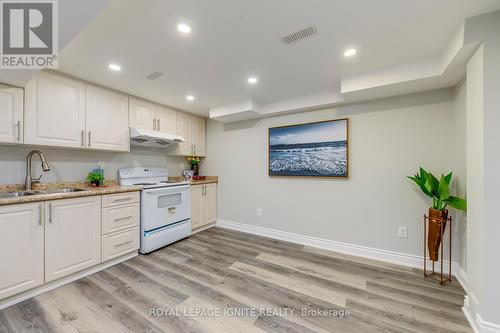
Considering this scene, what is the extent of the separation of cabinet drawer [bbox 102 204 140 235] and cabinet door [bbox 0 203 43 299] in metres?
0.55

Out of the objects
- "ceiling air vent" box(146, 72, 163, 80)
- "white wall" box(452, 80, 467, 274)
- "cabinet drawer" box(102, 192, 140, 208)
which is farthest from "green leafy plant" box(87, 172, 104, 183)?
"white wall" box(452, 80, 467, 274)

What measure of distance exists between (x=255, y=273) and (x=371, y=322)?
3.73 ft

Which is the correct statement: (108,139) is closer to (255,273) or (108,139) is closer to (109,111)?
(109,111)

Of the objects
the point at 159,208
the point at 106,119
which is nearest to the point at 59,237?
the point at 159,208

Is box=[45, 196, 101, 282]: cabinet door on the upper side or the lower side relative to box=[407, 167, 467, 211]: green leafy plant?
lower

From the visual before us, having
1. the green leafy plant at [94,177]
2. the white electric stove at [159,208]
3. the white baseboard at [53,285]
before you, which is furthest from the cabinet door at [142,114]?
the white baseboard at [53,285]

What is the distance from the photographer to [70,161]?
262 cm

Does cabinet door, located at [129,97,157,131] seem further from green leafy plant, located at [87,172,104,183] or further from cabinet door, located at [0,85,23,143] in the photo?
cabinet door, located at [0,85,23,143]

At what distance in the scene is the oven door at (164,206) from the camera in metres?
2.74

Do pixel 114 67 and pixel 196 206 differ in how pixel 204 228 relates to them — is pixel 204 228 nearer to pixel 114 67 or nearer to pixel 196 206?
pixel 196 206

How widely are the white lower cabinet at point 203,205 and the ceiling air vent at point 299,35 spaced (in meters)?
2.71

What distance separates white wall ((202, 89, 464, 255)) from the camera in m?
2.36

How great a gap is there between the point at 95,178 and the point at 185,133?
1638 millimetres

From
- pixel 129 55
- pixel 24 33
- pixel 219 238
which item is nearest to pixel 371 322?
pixel 219 238
